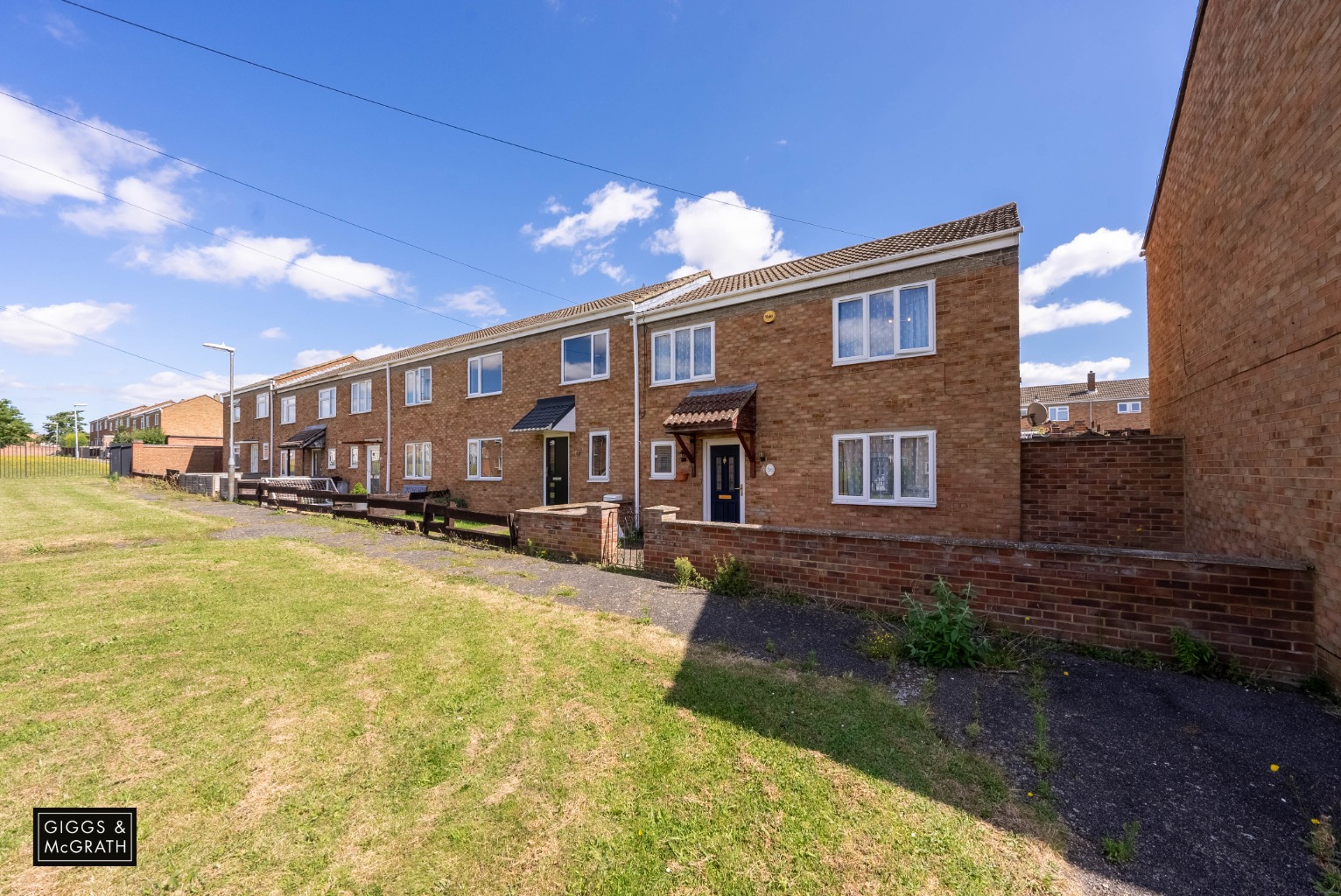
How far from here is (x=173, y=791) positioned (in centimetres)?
290

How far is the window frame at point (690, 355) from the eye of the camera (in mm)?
12180

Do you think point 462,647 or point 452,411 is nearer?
point 462,647

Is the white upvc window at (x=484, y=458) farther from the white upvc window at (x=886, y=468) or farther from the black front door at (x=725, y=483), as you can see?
the white upvc window at (x=886, y=468)

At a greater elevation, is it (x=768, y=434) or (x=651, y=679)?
(x=768, y=434)

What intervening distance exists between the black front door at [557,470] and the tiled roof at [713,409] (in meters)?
4.41

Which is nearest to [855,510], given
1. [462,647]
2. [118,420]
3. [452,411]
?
[462,647]

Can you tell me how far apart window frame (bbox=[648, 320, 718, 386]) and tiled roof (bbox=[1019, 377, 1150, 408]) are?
3598cm

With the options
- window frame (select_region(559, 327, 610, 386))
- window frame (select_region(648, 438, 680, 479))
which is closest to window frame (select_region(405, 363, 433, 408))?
window frame (select_region(559, 327, 610, 386))

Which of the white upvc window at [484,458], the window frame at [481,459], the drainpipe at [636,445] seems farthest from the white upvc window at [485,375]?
the drainpipe at [636,445]

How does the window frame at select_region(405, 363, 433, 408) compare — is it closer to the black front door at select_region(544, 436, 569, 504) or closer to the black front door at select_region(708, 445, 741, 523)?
the black front door at select_region(544, 436, 569, 504)

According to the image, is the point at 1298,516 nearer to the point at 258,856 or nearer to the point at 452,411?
the point at 258,856

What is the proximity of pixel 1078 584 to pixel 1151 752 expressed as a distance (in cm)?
210

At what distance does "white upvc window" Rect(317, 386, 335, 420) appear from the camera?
23.8m

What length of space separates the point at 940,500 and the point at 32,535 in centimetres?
1862
